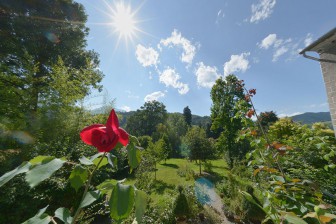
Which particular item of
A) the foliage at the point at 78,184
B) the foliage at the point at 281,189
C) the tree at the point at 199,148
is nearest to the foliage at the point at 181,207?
the foliage at the point at 281,189

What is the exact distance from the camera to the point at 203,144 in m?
15.9

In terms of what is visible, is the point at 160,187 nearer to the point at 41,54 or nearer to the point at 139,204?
the point at 139,204

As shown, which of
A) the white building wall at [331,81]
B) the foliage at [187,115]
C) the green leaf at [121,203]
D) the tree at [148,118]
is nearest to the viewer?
the green leaf at [121,203]

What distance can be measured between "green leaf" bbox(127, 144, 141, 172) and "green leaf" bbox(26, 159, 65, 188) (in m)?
0.19

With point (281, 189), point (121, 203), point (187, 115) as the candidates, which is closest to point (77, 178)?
point (121, 203)

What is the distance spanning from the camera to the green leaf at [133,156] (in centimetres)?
58

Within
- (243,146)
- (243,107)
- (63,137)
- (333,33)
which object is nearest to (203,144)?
(243,146)

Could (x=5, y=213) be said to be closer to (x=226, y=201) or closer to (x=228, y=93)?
(x=226, y=201)

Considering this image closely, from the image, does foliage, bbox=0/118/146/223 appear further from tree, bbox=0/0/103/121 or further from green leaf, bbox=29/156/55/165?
tree, bbox=0/0/103/121

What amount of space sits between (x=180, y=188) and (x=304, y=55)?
5524 mm

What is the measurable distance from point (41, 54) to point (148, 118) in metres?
39.0

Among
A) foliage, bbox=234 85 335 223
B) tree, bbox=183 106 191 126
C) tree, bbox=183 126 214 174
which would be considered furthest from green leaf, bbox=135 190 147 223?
tree, bbox=183 106 191 126

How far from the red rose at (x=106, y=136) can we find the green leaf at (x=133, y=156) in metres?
0.04

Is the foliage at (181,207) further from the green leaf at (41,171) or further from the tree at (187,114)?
the tree at (187,114)
